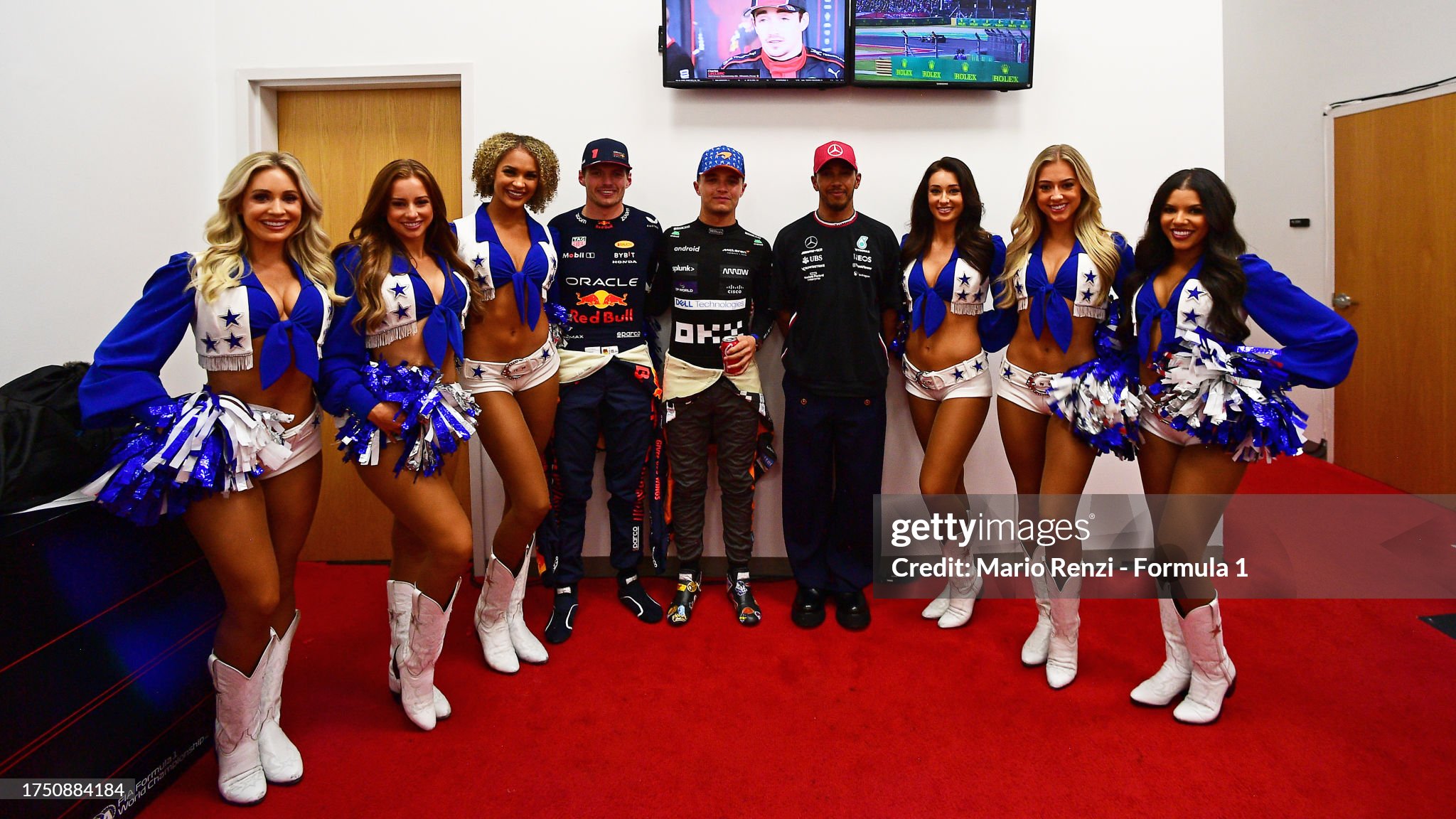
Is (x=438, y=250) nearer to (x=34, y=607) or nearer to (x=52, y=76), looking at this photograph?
(x=34, y=607)

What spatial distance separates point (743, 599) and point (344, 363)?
5.69ft

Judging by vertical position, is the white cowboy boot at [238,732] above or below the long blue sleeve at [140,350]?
below

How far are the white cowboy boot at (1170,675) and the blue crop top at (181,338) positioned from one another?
262 cm

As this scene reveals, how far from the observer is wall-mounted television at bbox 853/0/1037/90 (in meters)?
3.07

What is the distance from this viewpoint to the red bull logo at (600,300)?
2838 mm

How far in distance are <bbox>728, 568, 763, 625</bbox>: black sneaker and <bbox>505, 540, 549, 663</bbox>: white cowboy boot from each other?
30.5 inches

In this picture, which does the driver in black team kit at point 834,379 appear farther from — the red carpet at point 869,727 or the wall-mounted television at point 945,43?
the wall-mounted television at point 945,43

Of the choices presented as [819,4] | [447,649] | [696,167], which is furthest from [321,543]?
[819,4]

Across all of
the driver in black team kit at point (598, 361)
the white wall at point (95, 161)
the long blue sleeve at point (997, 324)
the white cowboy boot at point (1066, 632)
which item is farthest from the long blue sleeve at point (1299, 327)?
the white wall at point (95, 161)

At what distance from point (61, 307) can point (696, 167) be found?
2.36m

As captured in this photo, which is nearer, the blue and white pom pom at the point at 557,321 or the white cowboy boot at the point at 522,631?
the white cowboy boot at the point at 522,631

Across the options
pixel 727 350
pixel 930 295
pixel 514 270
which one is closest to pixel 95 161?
pixel 514 270

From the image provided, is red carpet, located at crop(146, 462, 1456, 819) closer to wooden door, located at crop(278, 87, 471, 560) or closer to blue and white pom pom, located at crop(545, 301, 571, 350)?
blue and white pom pom, located at crop(545, 301, 571, 350)

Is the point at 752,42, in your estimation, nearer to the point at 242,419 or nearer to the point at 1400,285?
the point at 242,419
